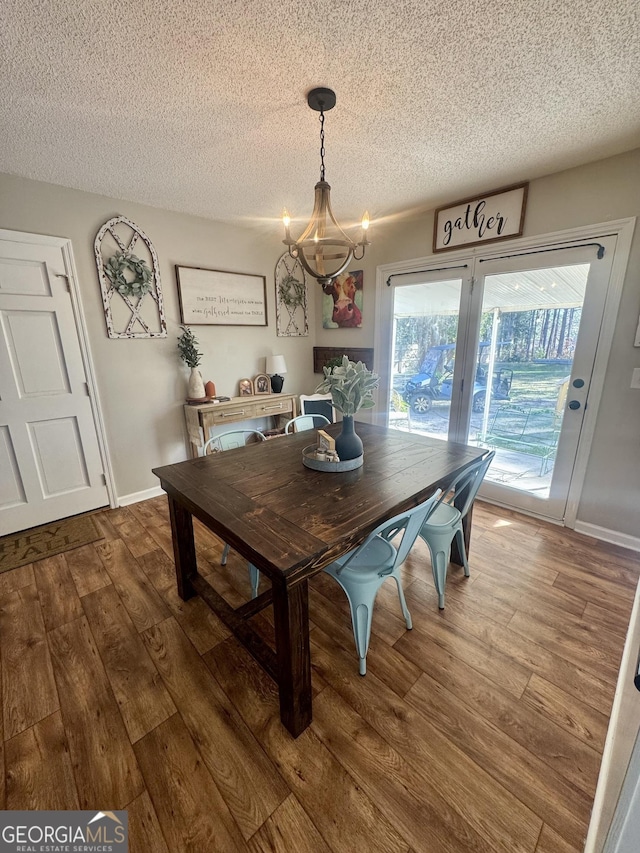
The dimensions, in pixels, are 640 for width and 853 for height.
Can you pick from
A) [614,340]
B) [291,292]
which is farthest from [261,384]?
[614,340]

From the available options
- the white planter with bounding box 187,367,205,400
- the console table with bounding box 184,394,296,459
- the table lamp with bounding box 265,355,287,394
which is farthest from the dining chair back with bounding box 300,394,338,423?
the white planter with bounding box 187,367,205,400

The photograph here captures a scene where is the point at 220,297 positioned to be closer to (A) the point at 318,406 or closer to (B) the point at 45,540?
(A) the point at 318,406

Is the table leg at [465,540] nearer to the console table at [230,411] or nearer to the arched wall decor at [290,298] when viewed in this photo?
the console table at [230,411]

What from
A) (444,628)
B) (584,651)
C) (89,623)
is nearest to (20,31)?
(89,623)

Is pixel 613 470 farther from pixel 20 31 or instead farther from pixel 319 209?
pixel 20 31

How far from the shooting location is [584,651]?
5.07 ft

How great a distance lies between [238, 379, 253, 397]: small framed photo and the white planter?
514 millimetres

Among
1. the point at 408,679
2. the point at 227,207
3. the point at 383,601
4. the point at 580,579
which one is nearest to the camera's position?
the point at 408,679

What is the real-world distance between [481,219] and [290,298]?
2017 millimetres

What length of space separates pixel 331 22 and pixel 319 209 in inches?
22.8

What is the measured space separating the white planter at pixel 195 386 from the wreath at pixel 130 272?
0.76 metres

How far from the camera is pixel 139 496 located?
309 centimetres

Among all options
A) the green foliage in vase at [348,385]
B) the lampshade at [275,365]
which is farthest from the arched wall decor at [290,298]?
the green foliage in vase at [348,385]

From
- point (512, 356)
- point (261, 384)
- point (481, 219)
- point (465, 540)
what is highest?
point (481, 219)
